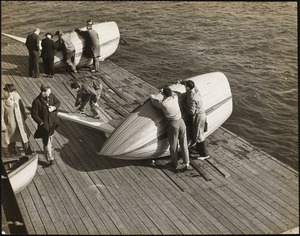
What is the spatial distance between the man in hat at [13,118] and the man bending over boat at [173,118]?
3176mm

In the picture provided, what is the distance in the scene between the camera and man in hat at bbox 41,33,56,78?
46.0 feet

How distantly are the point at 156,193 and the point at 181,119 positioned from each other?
1.80 metres

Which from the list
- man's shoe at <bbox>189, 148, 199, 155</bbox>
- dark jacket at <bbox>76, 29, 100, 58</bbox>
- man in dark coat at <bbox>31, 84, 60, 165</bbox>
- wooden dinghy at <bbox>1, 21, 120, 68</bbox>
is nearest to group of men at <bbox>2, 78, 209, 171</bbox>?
man in dark coat at <bbox>31, 84, 60, 165</bbox>

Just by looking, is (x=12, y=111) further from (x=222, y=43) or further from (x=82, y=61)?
(x=222, y=43)

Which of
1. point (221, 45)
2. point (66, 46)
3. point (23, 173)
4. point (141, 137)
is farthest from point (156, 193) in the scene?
point (221, 45)

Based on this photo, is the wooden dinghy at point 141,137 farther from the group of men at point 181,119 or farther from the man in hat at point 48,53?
the man in hat at point 48,53

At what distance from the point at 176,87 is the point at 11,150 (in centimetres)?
448

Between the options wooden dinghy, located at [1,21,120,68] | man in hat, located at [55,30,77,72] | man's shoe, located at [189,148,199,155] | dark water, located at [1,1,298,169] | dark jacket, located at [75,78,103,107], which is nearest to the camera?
man's shoe, located at [189,148,199,155]

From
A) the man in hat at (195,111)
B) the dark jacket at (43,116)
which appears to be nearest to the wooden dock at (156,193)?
the man in hat at (195,111)

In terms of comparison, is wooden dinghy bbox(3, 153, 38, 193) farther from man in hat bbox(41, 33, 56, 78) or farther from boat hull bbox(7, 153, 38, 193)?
man in hat bbox(41, 33, 56, 78)

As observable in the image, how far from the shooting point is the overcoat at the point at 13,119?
28.4ft

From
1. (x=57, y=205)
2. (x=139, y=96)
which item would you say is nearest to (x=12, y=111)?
(x=57, y=205)

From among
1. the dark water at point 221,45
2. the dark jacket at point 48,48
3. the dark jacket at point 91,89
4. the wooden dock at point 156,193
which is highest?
the dark jacket at point 48,48

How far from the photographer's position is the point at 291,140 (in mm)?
15000
